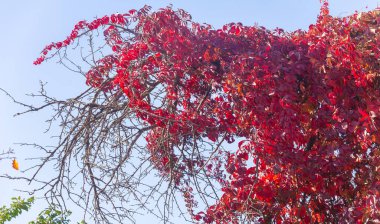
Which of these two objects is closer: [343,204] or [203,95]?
[343,204]

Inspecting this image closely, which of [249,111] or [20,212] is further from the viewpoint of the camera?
[20,212]

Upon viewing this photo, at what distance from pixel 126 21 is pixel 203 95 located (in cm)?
94

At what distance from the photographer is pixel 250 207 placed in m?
4.56

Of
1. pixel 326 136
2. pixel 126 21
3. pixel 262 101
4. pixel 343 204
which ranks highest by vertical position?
pixel 126 21

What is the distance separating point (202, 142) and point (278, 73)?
998mm

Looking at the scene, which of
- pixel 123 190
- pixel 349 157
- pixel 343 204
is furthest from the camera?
pixel 123 190

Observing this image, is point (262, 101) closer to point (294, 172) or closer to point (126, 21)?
point (294, 172)

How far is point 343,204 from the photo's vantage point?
4387mm

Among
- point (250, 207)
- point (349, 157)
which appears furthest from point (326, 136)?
point (250, 207)

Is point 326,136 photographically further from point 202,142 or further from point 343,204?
point 202,142

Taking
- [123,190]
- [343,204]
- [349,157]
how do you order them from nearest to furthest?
[349,157], [343,204], [123,190]

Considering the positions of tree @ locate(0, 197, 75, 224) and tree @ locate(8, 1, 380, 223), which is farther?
tree @ locate(0, 197, 75, 224)

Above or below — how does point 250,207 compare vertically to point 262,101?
below

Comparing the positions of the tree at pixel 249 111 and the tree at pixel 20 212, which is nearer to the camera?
the tree at pixel 249 111
